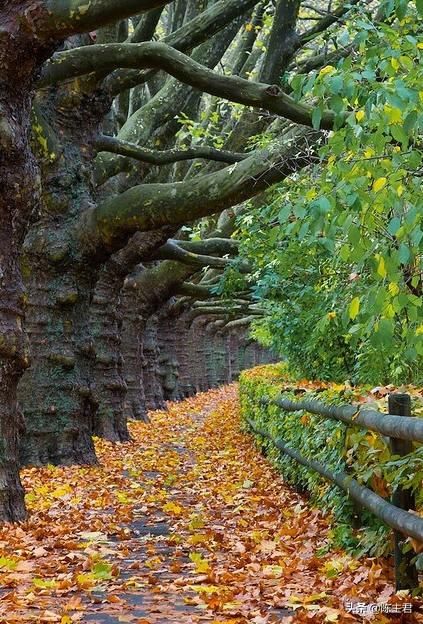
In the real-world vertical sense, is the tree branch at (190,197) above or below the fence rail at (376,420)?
above

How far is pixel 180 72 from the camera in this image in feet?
27.7

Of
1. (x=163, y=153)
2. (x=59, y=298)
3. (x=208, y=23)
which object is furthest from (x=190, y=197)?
(x=59, y=298)

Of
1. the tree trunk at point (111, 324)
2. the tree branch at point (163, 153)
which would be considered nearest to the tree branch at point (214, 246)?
the tree trunk at point (111, 324)

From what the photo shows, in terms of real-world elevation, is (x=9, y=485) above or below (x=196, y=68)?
below

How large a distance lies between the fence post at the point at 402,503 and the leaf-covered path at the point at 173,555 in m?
0.13

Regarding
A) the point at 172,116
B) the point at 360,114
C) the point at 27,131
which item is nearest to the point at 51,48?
the point at 27,131

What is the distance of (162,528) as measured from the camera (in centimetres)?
742

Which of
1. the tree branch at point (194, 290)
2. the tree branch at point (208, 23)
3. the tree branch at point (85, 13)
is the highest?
the tree branch at point (208, 23)

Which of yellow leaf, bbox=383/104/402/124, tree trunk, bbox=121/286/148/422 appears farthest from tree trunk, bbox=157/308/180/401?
yellow leaf, bbox=383/104/402/124

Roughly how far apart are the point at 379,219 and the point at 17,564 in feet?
10.4

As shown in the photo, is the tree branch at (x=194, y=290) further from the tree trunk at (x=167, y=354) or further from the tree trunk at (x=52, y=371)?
the tree trunk at (x=52, y=371)

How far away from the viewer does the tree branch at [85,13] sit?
245 inches

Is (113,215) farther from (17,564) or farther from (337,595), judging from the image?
(337,595)

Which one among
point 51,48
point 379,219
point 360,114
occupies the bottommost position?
point 379,219
